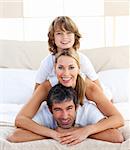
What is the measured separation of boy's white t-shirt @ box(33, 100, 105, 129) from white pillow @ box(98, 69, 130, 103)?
462 mm

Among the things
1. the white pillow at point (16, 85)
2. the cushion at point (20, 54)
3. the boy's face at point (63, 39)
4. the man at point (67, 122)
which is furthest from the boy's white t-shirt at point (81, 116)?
the cushion at point (20, 54)

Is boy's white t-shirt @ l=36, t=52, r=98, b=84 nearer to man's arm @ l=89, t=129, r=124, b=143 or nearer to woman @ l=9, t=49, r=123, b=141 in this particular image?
woman @ l=9, t=49, r=123, b=141

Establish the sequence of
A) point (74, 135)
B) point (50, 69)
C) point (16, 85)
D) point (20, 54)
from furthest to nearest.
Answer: point (20, 54) < point (16, 85) < point (50, 69) < point (74, 135)

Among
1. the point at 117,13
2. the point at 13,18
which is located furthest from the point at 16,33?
the point at 117,13

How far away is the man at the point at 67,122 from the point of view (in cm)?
91

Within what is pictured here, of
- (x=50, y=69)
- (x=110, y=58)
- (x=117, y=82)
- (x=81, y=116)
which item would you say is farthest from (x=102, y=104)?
(x=110, y=58)

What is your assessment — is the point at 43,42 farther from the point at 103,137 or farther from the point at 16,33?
the point at 103,137

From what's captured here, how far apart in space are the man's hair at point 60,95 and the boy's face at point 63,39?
105 mm

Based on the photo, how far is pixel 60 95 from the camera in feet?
3.09

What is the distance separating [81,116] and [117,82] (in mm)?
555

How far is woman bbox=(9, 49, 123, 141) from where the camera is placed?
928mm

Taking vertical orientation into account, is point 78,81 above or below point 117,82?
above

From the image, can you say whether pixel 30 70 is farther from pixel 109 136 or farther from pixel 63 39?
pixel 109 136

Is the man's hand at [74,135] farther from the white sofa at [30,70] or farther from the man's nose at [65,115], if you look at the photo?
the white sofa at [30,70]
